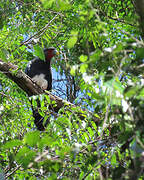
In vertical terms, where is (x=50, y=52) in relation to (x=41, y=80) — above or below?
above

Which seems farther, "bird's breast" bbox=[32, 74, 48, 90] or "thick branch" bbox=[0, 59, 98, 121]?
"bird's breast" bbox=[32, 74, 48, 90]

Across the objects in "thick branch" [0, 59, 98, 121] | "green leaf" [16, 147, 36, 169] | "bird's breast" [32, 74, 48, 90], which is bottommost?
"green leaf" [16, 147, 36, 169]

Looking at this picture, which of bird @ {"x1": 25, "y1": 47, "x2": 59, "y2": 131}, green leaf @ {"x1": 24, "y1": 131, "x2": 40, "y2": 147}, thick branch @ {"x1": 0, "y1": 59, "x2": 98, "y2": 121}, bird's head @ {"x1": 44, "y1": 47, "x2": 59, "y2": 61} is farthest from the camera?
bird @ {"x1": 25, "y1": 47, "x2": 59, "y2": 131}

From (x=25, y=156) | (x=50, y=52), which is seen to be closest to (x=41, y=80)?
(x=50, y=52)

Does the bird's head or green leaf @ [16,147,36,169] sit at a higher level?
the bird's head

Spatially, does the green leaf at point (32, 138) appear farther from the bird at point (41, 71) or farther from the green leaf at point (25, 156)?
the bird at point (41, 71)

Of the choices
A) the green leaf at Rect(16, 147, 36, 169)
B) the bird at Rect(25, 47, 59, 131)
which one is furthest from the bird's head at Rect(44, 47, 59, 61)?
the green leaf at Rect(16, 147, 36, 169)

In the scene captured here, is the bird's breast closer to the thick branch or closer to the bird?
the bird

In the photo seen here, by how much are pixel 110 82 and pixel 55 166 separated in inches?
12.3

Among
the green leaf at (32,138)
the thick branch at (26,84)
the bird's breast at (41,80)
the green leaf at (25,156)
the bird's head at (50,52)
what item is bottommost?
the green leaf at (25,156)

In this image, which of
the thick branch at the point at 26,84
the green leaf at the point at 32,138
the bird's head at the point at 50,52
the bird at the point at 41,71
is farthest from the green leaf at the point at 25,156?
the bird at the point at 41,71

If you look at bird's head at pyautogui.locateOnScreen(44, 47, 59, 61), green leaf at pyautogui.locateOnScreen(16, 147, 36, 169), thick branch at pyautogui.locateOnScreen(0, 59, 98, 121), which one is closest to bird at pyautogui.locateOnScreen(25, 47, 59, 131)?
bird's head at pyautogui.locateOnScreen(44, 47, 59, 61)

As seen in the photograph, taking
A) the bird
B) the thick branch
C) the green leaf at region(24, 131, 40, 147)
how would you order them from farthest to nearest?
the bird, the thick branch, the green leaf at region(24, 131, 40, 147)

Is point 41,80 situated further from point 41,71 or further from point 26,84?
point 26,84
